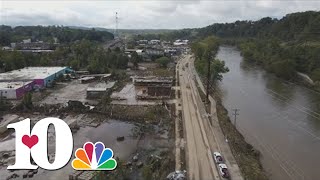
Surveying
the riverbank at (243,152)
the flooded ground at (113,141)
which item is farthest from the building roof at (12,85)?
the riverbank at (243,152)

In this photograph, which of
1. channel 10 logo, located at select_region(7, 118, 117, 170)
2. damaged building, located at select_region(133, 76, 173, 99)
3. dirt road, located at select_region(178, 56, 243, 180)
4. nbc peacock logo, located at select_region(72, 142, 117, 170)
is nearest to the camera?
channel 10 logo, located at select_region(7, 118, 117, 170)

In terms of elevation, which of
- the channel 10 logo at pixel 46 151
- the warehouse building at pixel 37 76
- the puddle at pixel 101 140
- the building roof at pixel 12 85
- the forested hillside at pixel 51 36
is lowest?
the puddle at pixel 101 140

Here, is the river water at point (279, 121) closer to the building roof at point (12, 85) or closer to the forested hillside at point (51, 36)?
the building roof at point (12, 85)

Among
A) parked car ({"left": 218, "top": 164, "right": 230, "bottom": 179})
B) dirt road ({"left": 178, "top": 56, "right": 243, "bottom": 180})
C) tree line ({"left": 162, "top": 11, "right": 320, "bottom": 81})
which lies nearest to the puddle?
dirt road ({"left": 178, "top": 56, "right": 243, "bottom": 180})

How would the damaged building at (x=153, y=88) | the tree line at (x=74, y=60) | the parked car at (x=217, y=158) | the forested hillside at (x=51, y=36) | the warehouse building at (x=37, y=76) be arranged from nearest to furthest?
the parked car at (x=217, y=158), the damaged building at (x=153, y=88), the warehouse building at (x=37, y=76), the tree line at (x=74, y=60), the forested hillside at (x=51, y=36)

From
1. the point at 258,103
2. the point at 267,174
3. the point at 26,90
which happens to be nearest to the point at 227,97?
the point at 258,103

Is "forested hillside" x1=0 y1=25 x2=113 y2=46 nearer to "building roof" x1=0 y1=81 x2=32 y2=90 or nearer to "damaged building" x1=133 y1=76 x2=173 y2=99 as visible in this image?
"building roof" x1=0 y1=81 x2=32 y2=90

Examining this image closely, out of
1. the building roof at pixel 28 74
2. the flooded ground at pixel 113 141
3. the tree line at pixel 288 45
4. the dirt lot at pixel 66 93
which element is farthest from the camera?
the tree line at pixel 288 45

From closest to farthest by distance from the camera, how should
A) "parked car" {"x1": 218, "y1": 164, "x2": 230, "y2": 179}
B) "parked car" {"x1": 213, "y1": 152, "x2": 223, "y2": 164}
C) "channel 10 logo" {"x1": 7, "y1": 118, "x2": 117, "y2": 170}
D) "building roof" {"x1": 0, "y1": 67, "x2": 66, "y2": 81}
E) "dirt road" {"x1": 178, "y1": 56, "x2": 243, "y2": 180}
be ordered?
"channel 10 logo" {"x1": 7, "y1": 118, "x2": 117, "y2": 170} < "parked car" {"x1": 218, "y1": 164, "x2": 230, "y2": 179} < "dirt road" {"x1": 178, "y1": 56, "x2": 243, "y2": 180} < "parked car" {"x1": 213, "y1": 152, "x2": 223, "y2": 164} < "building roof" {"x1": 0, "y1": 67, "x2": 66, "y2": 81}
